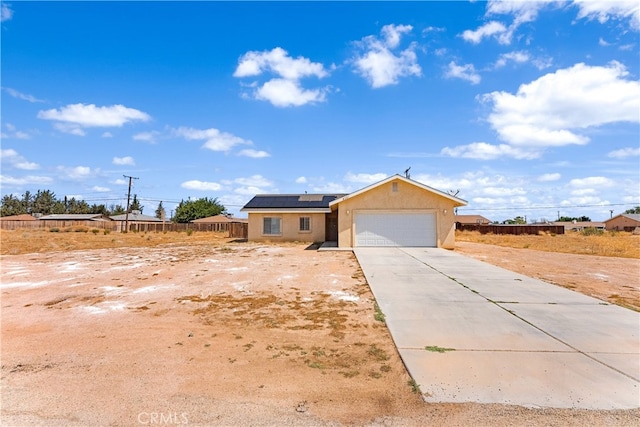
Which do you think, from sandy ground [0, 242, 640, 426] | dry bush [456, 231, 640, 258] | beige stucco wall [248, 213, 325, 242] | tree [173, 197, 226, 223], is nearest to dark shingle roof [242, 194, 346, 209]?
beige stucco wall [248, 213, 325, 242]

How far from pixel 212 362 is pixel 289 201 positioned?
2015 centimetres

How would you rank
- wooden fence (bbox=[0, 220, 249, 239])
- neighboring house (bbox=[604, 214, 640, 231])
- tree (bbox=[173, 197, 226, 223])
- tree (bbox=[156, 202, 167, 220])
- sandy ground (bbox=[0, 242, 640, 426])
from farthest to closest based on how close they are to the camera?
tree (bbox=[173, 197, 226, 223]), neighboring house (bbox=[604, 214, 640, 231]), tree (bbox=[156, 202, 167, 220]), wooden fence (bbox=[0, 220, 249, 239]), sandy ground (bbox=[0, 242, 640, 426])

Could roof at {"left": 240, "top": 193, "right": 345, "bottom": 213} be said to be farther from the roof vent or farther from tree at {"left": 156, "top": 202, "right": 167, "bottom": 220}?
tree at {"left": 156, "top": 202, "right": 167, "bottom": 220}

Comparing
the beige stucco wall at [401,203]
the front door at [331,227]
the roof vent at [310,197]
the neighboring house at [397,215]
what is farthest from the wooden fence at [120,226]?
the neighboring house at [397,215]

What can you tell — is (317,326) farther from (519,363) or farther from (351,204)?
(351,204)

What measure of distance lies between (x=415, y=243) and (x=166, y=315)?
14.4 m

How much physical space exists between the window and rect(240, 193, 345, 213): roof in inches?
29.9

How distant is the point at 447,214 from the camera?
60.3ft

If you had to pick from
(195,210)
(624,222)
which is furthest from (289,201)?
(624,222)

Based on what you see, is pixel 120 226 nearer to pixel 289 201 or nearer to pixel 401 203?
pixel 289 201

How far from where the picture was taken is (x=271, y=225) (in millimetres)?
23391

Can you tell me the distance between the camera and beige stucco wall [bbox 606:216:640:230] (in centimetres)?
5862

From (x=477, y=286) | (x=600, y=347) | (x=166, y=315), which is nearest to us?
(x=600, y=347)

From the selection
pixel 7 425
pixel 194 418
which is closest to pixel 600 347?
pixel 194 418
